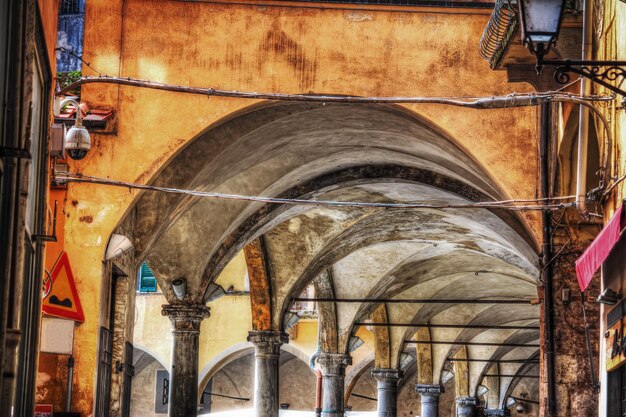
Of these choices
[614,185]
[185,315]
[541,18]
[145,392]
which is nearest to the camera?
[541,18]

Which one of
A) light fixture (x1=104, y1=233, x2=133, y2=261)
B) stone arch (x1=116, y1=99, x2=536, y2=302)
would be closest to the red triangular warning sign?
light fixture (x1=104, y1=233, x2=133, y2=261)

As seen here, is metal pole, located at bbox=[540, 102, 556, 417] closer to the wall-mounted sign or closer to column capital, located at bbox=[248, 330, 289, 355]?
the wall-mounted sign

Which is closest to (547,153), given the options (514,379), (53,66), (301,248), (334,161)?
(334,161)

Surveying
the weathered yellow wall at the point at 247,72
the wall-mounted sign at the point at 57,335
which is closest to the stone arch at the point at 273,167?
the weathered yellow wall at the point at 247,72

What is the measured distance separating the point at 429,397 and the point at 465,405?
13.1ft

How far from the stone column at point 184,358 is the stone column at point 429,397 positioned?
1357 centimetres

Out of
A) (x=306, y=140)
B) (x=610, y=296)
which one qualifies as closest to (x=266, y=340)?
(x=306, y=140)

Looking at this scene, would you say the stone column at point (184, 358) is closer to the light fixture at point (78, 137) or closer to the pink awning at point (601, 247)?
the light fixture at point (78, 137)

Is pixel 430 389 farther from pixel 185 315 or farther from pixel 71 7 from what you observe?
pixel 71 7

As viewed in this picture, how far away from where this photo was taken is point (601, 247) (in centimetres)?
854

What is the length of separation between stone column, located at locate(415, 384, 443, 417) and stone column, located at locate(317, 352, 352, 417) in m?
5.97

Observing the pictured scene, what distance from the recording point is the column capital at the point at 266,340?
21.5 metres

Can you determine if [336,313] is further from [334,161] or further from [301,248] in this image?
[334,161]

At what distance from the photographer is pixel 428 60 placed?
43.6 ft
